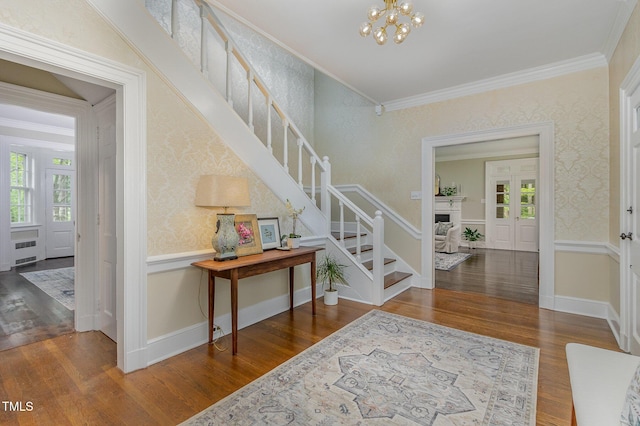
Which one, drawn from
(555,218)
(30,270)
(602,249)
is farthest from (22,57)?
(30,270)

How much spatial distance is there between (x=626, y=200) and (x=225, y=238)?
10.9ft

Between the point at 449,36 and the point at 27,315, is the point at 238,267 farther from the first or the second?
the point at 449,36

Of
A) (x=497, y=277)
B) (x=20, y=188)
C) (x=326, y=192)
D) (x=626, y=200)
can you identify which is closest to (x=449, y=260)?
(x=497, y=277)

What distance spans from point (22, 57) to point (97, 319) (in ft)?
7.62

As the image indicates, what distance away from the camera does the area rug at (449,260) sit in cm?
601

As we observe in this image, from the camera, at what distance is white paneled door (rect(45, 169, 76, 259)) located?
268 inches

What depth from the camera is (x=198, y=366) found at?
2.30 metres

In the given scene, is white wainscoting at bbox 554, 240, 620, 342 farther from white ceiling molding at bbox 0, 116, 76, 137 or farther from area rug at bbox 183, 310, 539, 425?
white ceiling molding at bbox 0, 116, 76, 137

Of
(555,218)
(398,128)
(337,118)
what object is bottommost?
(555,218)

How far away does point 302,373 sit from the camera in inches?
86.2

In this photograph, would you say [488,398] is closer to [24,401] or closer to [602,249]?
[602,249]

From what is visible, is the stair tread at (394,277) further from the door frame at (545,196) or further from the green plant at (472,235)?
the green plant at (472,235)

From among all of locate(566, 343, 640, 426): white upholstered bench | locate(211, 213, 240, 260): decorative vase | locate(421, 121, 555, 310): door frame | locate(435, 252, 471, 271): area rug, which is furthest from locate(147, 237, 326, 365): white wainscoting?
locate(435, 252, 471, 271): area rug

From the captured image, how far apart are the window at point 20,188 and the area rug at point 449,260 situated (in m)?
8.45
